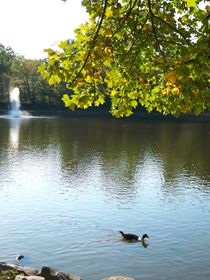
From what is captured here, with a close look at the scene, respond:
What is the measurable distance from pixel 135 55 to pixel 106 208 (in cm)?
2045

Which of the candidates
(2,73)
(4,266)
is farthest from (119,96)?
(2,73)

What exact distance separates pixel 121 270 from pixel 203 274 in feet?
11.1

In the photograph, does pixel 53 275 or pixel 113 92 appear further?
pixel 53 275

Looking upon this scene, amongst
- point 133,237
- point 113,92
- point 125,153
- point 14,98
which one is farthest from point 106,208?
point 14,98

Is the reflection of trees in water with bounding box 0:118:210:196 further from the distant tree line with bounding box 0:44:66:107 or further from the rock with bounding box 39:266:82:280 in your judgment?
the distant tree line with bounding box 0:44:66:107

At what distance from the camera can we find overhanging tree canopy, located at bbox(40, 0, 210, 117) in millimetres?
7797

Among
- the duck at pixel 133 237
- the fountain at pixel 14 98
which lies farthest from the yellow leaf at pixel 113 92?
the fountain at pixel 14 98

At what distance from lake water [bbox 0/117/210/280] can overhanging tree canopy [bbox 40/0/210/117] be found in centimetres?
1090

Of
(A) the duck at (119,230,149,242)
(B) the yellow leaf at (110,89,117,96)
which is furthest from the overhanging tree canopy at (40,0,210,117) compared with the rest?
(A) the duck at (119,230,149,242)

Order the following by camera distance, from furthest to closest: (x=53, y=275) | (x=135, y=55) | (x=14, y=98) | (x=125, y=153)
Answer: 1. (x=14, y=98)
2. (x=125, y=153)
3. (x=53, y=275)
4. (x=135, y=55)

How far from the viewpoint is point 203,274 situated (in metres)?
18.2

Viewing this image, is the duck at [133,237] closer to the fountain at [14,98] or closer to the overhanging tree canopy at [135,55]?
the overhanging tree canopy at [135,55]

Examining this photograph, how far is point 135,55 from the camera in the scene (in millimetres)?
8727

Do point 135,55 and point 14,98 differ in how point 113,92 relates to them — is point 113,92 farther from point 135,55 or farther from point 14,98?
point 14,98
